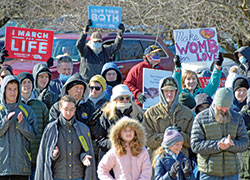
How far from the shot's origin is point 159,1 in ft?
43.9

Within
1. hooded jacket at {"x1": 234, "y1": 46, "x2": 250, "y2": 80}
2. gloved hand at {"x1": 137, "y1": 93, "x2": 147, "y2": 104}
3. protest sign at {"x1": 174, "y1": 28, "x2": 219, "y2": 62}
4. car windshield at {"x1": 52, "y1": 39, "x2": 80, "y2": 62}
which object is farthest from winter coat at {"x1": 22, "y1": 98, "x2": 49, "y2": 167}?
hooded jacket at {"x1": 234, "y1": 46, "x2": 250, "y2": 80}

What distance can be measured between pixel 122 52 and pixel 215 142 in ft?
18.1

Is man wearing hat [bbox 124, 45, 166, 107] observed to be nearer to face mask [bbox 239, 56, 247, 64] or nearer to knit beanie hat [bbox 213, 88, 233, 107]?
face mask [bbox 239, 56, 247, 64]

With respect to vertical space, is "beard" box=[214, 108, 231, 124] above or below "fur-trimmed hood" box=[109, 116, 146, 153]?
above

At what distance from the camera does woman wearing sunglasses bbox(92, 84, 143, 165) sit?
23.8 ft

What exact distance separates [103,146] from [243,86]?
8.30 feet

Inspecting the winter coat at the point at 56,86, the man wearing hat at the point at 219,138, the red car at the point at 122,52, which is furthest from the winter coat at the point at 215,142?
the red car at the point at 122,52

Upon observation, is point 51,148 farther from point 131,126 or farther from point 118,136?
point 131,126

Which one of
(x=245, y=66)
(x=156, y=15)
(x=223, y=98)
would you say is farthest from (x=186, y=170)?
(x=156, y=15)

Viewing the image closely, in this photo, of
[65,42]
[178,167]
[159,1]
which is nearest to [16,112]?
[178,167]

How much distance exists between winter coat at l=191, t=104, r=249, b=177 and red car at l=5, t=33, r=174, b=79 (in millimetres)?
4625

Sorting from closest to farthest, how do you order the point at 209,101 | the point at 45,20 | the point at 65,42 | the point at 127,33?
the point at 209,101, the point at 65,42, the point at 127,33, the point at 45,20

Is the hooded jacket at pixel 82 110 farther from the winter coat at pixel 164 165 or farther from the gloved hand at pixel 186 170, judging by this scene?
the gloved hand at pixel 186 170

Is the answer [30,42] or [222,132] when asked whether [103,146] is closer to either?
[222,132]
